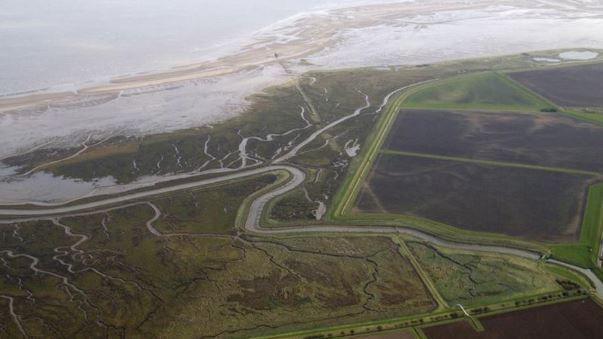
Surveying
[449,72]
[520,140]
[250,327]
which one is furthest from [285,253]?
[449,72]

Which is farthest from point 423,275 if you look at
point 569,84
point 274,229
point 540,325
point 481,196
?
point 569,84

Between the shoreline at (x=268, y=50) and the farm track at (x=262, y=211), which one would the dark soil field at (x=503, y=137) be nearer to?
the farm track at (x=262, y=211)

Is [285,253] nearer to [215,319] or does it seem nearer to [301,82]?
[215,319]

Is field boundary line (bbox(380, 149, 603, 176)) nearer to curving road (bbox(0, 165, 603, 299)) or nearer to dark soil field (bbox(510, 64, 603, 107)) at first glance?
curving road (bbox(0, 165, 603, 299))

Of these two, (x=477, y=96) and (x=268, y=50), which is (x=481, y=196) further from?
(x=268, y=50)

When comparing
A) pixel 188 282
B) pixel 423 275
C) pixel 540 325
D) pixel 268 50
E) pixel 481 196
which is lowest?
pixel 540 325

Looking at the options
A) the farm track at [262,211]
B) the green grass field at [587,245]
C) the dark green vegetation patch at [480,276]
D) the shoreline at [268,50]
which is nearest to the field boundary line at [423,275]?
the dark green vegetation patch at [480,276]
